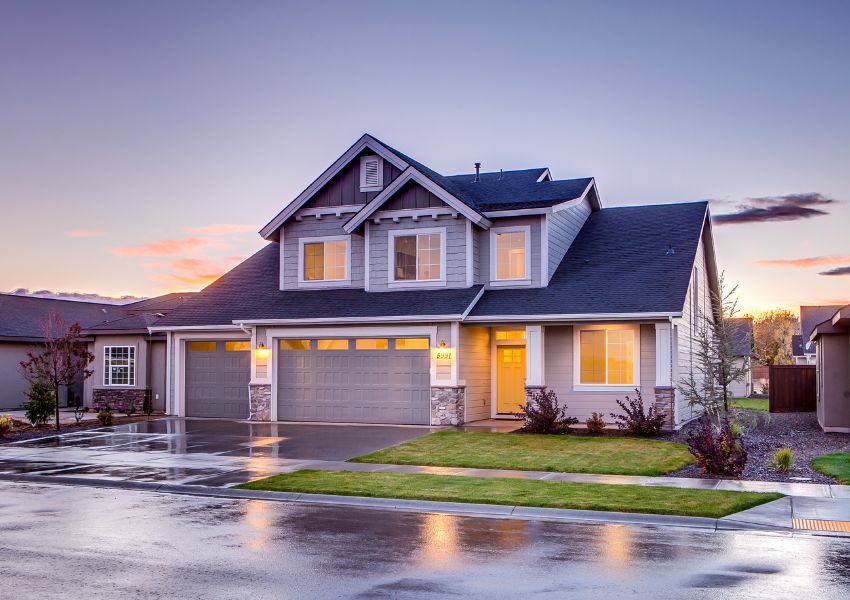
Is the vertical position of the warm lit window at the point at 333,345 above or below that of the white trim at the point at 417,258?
below

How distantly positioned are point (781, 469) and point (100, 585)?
1252 centimetres

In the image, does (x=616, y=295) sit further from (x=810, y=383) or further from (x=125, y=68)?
(x=125, y=68)

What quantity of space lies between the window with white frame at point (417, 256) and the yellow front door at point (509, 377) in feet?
10.8

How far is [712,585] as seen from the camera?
25.7 ft

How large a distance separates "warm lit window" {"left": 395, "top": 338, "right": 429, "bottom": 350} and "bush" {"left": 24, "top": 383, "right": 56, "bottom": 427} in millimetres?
10756

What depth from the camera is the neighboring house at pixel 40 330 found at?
103ft

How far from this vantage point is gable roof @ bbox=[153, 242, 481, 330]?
960 inches

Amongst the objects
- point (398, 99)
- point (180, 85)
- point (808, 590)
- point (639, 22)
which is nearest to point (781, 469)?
point (808, 590)

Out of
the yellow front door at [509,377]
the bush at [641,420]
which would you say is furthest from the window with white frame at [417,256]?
the bush at [641,420]

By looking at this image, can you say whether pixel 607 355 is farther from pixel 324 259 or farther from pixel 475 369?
pixel 324 259

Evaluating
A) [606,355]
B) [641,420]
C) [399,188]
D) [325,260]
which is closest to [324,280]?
[325,260]

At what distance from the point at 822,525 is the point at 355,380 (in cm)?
1626

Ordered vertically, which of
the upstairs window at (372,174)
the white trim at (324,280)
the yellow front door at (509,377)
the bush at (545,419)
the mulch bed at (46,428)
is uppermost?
the upstairs window at (372,174)

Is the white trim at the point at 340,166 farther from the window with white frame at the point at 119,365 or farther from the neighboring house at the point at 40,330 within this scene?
the window with white frame at the point at 119,365
